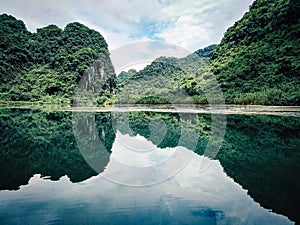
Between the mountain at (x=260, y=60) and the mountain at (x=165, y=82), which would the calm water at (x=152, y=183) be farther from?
the mountain at (x=165, y=82)

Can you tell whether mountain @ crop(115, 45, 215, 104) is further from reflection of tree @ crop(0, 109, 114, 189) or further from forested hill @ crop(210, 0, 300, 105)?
reflection of tree @ crop(0, 109, 114, 189)

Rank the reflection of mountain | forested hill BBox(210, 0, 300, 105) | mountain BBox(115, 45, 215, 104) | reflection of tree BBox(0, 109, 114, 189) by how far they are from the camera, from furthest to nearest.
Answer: mountain BBox(115, 45, 215, 104) → forested hill BBox(210, 0, 300, 105) → reflection of tree BBox(0, 109, 114, 189) → the reflection of mountain

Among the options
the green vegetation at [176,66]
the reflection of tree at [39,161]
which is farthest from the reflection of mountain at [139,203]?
the green vegetation at [176,66]

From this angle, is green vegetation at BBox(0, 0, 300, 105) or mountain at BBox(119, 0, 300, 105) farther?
green vegetation at BBox(0, 0, 300, 105)

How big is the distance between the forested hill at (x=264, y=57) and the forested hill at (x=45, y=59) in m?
23.0

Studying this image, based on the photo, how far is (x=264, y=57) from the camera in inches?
1111

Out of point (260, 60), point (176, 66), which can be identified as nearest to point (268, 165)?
point (260, 60)

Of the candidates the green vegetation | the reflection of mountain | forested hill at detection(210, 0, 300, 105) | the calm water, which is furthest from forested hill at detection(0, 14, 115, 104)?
the reflection of mountain

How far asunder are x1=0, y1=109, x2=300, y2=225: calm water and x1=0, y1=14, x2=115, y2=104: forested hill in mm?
37799

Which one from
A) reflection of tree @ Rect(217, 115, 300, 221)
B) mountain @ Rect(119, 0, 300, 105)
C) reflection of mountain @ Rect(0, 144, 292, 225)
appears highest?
mountain @ Rect(119, 0, 300, 105)

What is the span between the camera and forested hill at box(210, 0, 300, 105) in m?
21.2

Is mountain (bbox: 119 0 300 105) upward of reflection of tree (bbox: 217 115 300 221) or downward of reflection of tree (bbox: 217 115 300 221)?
upward

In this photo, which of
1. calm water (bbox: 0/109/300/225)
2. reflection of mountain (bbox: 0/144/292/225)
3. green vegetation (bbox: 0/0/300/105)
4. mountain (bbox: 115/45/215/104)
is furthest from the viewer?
mountain (bbox: 115/45/215/104)

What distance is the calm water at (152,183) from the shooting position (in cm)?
333
